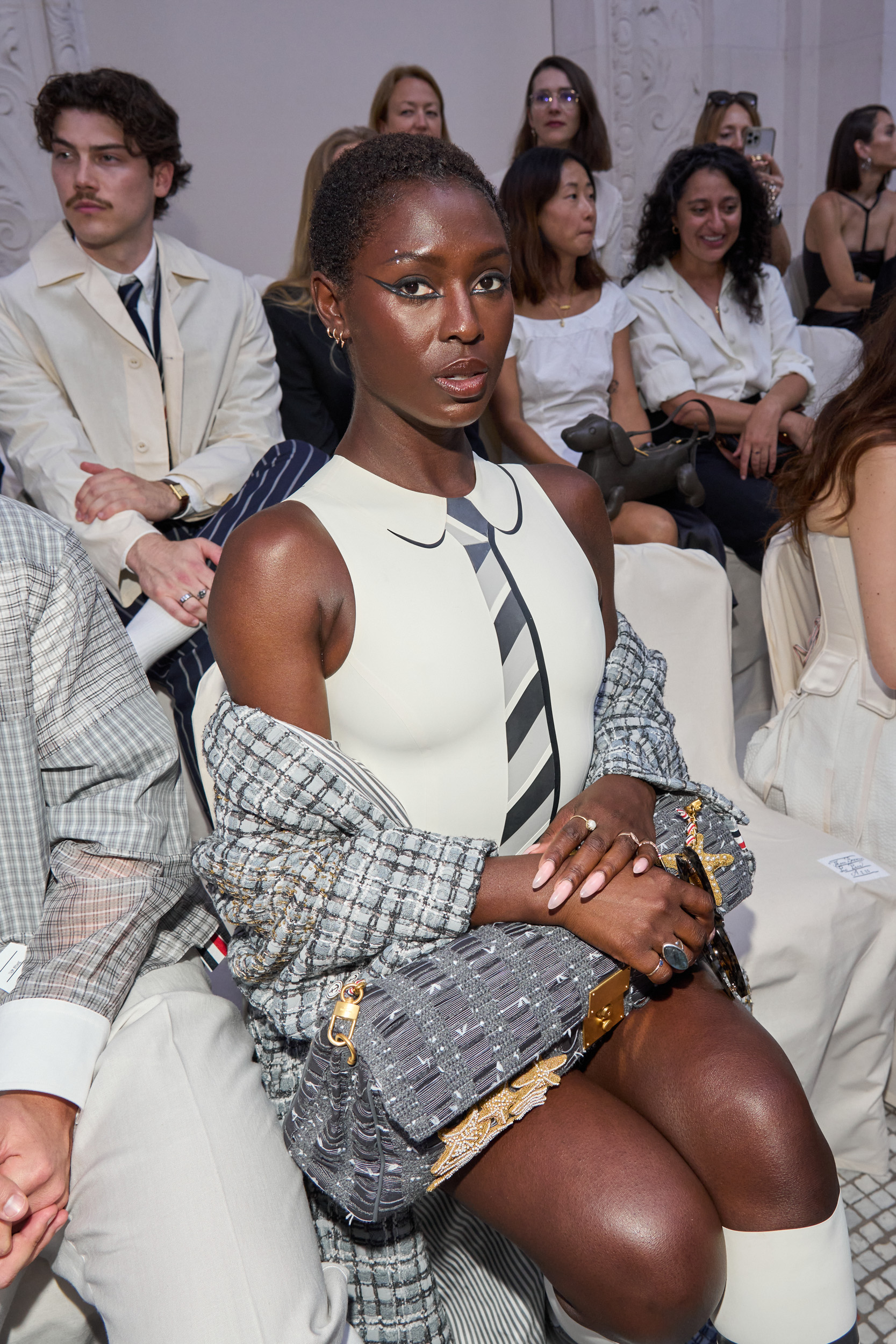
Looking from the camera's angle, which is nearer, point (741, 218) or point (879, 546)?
point (879, 546)

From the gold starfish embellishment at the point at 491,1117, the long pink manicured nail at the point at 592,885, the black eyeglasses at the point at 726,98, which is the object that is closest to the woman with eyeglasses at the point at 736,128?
the black eyeglasses at the point at 726,98

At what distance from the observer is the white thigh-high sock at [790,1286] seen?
0.98 m

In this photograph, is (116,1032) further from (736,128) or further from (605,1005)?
(736,128)

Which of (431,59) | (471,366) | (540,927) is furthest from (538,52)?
(540,927)

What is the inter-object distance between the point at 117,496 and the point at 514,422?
1.25m

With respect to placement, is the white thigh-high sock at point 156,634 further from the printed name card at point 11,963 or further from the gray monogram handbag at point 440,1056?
the gray monogram handbag at point 440,1056

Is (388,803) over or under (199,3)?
under

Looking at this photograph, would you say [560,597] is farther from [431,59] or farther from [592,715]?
[431,59]

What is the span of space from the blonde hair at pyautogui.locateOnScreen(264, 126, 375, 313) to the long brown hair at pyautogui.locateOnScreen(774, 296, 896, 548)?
128cm

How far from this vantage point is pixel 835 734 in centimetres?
190

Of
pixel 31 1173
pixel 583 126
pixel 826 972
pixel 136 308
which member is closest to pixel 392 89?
pixel 583 126

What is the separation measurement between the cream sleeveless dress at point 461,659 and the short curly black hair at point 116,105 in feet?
4.66

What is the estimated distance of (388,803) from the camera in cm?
106

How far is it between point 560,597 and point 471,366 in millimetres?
264
